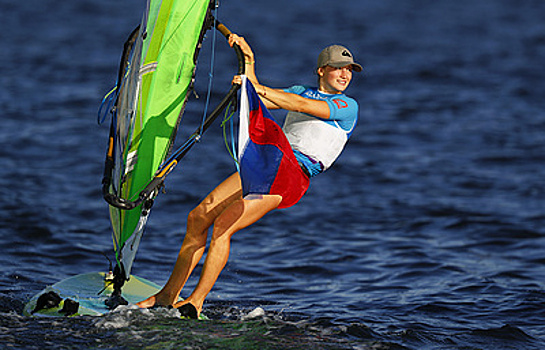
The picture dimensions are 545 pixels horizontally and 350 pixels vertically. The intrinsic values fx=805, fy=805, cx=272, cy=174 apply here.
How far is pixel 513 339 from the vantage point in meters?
6.92

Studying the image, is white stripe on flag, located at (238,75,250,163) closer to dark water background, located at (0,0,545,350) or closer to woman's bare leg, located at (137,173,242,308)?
woman's bare leg, located at (137,173,242,308)

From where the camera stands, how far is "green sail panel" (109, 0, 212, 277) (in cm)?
681

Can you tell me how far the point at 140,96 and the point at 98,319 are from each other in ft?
6.35

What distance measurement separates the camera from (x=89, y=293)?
7.03m

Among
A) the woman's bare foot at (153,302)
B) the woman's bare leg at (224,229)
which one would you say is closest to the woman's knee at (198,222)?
the woman's bare leg at (224,229)

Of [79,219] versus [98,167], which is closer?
[79,219]

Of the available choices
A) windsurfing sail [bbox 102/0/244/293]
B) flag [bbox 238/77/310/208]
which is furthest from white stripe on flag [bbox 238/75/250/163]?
windsurfing sail [bbox 102/0/244/293]

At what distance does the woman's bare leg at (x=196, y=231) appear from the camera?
6.41 m

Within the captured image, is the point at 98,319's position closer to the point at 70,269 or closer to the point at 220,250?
the point at 220,250

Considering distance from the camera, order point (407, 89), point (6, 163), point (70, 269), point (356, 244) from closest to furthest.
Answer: point (70, 269) → point (356, 244) → point (6, 163) → point (407, 89)

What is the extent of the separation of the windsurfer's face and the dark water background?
1.98m

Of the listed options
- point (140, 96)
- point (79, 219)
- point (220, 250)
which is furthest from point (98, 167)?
point (220, 250)

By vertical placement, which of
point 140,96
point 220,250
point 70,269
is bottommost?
point 70,269

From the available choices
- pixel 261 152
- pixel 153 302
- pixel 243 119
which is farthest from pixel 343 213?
pixel 243 119
